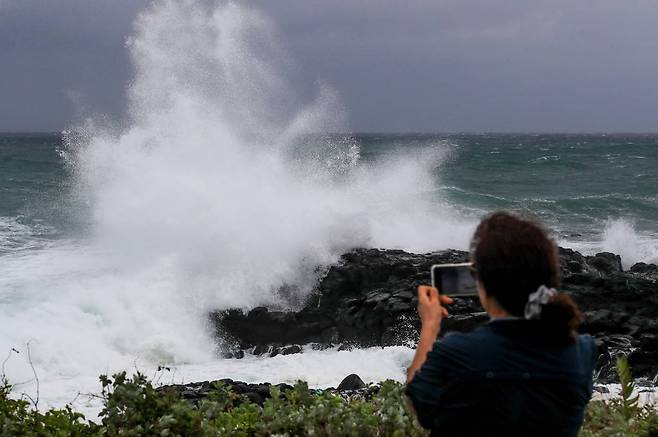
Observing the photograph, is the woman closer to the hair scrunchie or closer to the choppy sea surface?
the hair scrunchie

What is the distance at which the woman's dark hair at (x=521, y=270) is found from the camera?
1985mm

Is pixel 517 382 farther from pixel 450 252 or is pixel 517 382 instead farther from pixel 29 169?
pixel 29 169

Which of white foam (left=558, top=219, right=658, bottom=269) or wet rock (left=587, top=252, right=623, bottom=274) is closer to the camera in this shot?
wet rock (left=587, top=252, right=623, bottom=274)

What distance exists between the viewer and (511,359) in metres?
1.95

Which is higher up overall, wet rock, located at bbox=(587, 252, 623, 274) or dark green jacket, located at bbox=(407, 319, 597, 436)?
dark green jacket, located at bbox=(407, 319, 597, 436)

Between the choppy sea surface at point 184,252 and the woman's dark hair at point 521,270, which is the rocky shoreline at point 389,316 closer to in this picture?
the choppy sea surface at point 184,252

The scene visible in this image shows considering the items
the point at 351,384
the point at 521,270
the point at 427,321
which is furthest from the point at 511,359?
the point at 351,384

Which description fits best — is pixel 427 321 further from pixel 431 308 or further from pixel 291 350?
pixel 291 350

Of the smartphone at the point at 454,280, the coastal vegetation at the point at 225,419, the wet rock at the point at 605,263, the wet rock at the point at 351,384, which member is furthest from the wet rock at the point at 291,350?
the smartphone at the point at 454,280

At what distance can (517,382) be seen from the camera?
1.94m

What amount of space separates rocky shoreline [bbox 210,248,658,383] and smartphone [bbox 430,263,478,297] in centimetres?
939

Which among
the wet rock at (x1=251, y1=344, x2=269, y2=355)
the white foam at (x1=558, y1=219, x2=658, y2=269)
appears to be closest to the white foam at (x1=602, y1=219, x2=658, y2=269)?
the white foam at (x1=558, y1=219, x2=658, y2=269)

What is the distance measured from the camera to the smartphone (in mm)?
2295

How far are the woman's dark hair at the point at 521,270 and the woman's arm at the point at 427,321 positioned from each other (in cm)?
24
